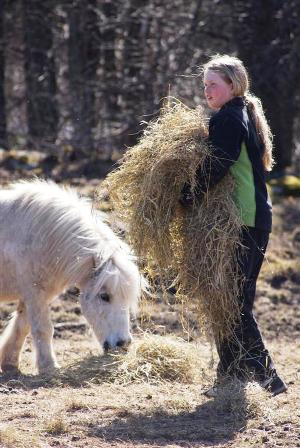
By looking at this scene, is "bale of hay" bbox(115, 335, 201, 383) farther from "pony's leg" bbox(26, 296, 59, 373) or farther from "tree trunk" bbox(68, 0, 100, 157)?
"tree trunk" bbox(68, 0, 100, 157)

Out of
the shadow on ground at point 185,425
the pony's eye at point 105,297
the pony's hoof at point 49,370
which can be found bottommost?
the pony's hoof at point 49,370

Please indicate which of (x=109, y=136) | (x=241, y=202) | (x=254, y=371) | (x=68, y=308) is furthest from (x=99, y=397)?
(x=109, y=136)

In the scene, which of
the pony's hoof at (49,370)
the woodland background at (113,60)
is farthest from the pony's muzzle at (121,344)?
the woodland background at (113,60)

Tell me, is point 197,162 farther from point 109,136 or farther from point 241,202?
point 109,136

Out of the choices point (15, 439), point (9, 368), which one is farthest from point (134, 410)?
point (9, 368)

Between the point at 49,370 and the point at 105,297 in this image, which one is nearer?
the point at 49,370

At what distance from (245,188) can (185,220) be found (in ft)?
1.46

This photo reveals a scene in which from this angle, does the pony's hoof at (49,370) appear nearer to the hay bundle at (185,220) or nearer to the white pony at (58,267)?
the white pony at (58,267)

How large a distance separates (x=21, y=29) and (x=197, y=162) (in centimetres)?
1187

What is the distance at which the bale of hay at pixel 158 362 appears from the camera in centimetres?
625

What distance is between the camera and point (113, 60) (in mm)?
16844

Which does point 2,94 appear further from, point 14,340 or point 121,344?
point 121,344

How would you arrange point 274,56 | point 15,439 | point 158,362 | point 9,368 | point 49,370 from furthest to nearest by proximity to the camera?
point 274,56
point 9,368
point 49,370
point 158,362
point 15,439

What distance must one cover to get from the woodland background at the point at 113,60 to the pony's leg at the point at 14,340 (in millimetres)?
8687
